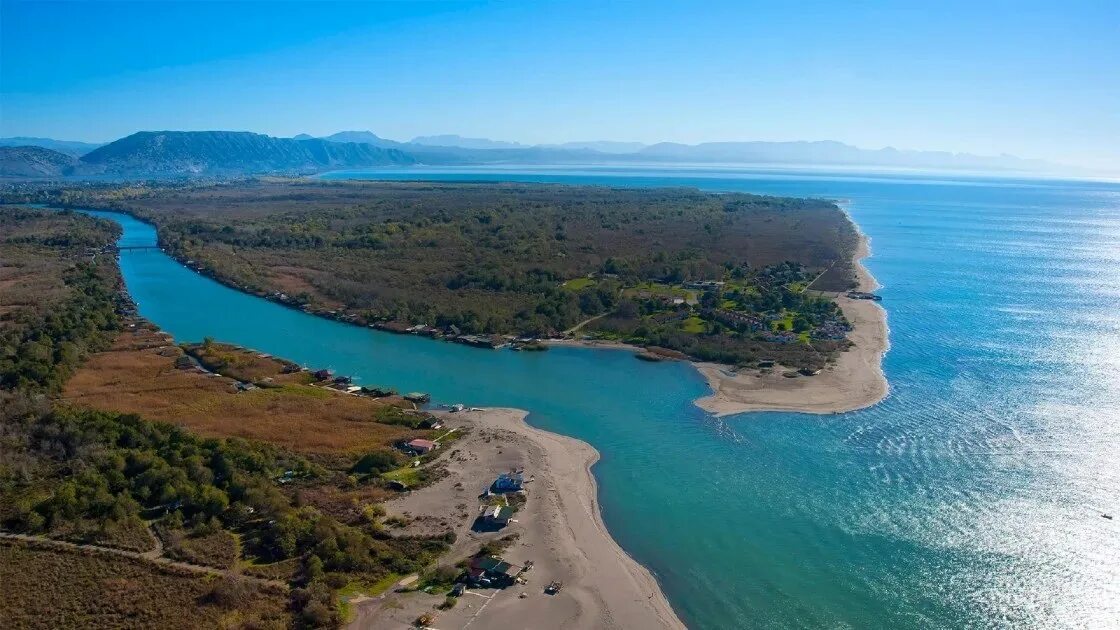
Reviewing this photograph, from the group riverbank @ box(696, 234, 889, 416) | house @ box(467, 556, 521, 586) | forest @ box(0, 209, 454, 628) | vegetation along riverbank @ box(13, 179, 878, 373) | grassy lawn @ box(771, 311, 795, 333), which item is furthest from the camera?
vegetation along riverbank @ box(13, 179, 878, 373)

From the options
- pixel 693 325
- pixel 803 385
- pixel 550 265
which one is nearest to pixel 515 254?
pixel 550 265

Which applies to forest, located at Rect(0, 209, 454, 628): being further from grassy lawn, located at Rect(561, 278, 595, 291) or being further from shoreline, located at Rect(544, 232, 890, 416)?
grassy lawn, located at Rect(561, 278, 595, 291)

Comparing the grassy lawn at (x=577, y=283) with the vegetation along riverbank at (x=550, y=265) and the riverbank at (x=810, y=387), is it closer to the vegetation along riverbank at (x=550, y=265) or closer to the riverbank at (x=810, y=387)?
the vegetation along riverbank at (x=550, y=265)

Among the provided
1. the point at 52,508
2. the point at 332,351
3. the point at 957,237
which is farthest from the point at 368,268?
the point at 957,237

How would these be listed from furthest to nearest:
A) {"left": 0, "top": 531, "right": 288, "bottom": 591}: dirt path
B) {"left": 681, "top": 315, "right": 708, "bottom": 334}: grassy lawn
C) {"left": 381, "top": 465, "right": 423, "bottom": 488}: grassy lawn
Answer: {"left": 681, "top": 315, "right": 708, "bottom": 334}: grassy lawn → {"left": 381, "top": 465, "right": 423, "bottom": 488}: grassy lawn → {"left": 0, "top": 531, "right": 288, "bottom": 591}: dirt path

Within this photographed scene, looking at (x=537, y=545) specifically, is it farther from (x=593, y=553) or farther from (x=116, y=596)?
(x=116, y=596)

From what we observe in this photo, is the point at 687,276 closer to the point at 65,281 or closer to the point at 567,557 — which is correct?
the point at 567,557

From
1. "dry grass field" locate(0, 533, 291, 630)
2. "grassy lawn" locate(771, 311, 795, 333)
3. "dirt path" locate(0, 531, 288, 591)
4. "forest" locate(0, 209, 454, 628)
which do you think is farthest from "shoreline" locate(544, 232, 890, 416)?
"dry grass field" locate(0, 533, 291, 630)
